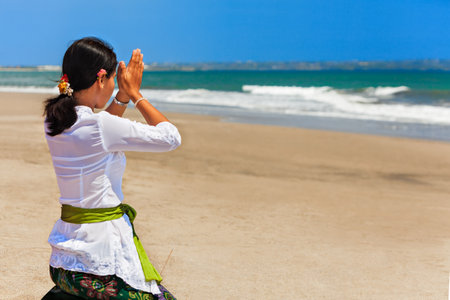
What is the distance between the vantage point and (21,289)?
3.76m

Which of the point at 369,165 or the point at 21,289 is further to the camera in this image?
the point at 369,165

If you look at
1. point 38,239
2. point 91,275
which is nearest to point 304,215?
point 38,239

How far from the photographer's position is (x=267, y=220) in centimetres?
580

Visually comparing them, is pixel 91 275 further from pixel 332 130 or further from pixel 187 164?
pixel 332 130

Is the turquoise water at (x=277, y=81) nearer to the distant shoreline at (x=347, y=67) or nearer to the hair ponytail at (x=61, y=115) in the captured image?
the hair ponytail at (x=61, y=115)

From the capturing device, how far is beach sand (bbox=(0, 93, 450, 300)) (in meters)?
4.13

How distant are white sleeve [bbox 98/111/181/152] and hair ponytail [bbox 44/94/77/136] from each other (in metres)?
0.11

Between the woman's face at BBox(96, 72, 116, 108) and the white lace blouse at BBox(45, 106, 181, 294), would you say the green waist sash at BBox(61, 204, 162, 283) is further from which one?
the woman's face at BBox(96, 72, 116, 108)

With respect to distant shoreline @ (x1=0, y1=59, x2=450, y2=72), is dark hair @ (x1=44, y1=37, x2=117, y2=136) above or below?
below

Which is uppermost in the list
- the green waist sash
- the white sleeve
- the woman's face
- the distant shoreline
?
the distant shoreline

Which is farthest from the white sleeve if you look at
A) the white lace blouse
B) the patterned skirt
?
the patterned skirt

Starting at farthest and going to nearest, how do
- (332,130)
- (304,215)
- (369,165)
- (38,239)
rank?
(332,130) → (369,165) → (304,215) → (38,239)

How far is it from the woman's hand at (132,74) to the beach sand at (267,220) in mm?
2322

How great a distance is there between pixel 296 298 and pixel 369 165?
19.8ft
